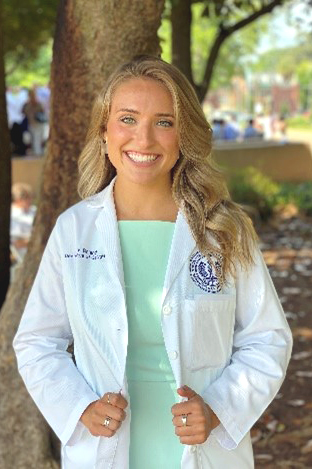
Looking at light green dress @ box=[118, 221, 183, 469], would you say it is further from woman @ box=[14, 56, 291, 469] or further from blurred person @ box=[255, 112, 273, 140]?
blurred person @ box=[255, 112, 273, 140]

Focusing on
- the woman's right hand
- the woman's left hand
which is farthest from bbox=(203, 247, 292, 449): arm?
the woman's right hand

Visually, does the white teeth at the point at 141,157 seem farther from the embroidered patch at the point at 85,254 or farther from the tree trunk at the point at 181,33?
the tree trunk at the point at 181,33

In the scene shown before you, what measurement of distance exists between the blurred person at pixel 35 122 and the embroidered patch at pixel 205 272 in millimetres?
15444

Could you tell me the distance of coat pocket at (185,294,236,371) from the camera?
99.1 inches

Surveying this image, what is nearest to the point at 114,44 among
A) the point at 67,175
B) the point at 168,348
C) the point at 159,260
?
the point at 67,175

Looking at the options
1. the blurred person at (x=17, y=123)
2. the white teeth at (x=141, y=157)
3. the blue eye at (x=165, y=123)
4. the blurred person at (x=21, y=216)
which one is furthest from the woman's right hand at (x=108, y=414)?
the blurred person at (x=17, y=123)

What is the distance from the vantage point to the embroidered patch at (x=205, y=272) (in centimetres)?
255

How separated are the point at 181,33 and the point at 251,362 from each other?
6326mm

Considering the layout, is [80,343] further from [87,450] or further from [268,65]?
[268,65]

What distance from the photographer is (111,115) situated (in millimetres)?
2682

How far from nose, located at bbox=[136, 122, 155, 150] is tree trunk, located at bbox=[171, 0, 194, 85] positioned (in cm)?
568

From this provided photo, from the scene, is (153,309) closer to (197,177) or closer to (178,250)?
(178,250)

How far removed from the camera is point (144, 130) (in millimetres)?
2590

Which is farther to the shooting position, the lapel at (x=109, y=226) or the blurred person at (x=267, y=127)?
the blurred person at (x=267, y=127)
